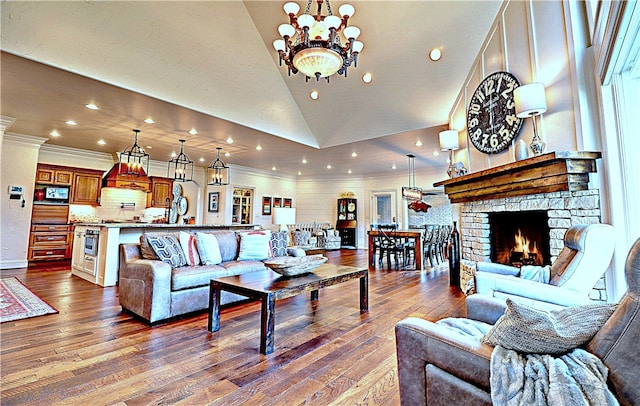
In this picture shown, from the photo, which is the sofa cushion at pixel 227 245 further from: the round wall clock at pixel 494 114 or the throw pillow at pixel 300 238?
the throw pillow at pixel 300 238

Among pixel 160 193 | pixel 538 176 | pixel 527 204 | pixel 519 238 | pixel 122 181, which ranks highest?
pixel 122 181

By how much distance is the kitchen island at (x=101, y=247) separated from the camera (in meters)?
4.60

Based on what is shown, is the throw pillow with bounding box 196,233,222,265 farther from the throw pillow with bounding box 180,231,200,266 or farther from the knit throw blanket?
the knit throw blanket

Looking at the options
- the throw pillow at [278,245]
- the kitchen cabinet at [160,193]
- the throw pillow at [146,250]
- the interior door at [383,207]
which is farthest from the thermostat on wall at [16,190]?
the interior door at [383,207]

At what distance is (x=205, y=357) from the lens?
2.20 metres

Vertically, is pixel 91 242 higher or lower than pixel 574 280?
higher

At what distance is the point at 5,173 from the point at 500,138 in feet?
29.4

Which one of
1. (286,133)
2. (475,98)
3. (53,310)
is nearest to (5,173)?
(53,310)

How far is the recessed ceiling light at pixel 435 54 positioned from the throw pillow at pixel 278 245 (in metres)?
3.60

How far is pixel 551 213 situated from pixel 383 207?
7770 millimetres

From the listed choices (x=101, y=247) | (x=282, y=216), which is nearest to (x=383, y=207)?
(x=282, y=216)

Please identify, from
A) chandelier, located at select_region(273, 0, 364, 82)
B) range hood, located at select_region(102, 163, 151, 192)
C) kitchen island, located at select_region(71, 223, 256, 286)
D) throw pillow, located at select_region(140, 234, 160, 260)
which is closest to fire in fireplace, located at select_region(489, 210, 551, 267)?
chandelier, located at select_region(273, 0, 364, 82)

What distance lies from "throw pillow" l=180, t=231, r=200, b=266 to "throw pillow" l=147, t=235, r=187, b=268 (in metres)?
0.05

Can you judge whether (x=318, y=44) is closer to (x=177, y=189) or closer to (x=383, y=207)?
(x=177, y=189)
